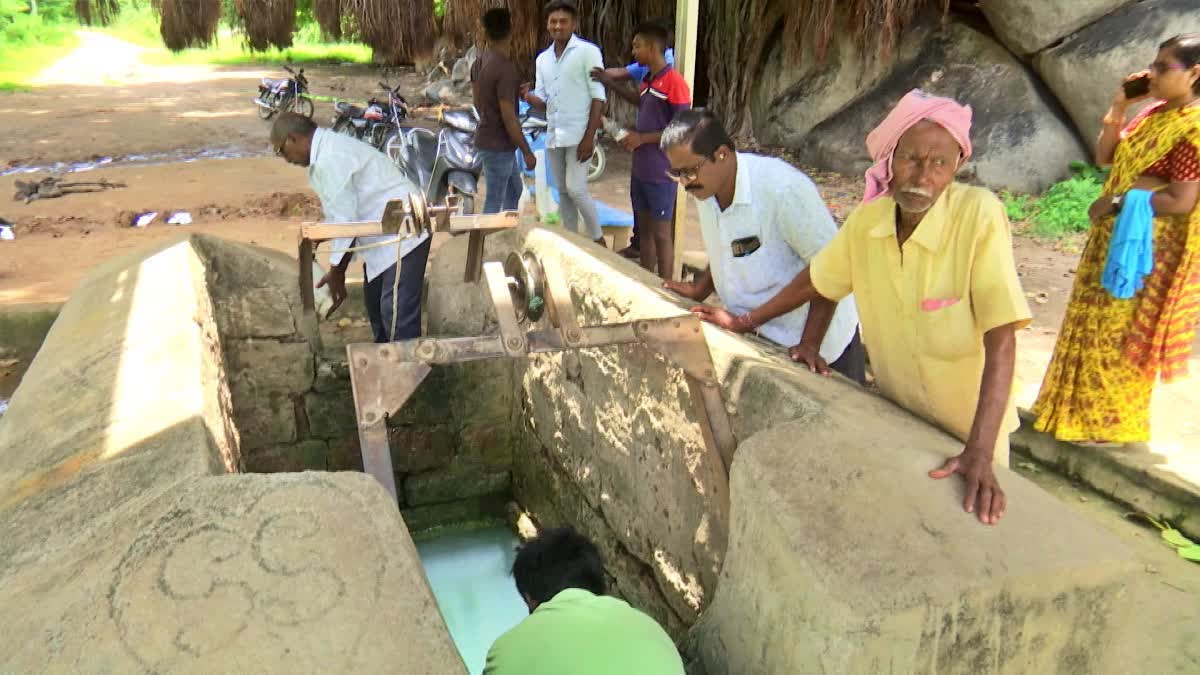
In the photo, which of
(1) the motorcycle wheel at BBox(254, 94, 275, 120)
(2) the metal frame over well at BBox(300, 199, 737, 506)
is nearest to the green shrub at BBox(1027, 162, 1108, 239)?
(2) the metal frame over well at BBox(300, 199, 737, 506)

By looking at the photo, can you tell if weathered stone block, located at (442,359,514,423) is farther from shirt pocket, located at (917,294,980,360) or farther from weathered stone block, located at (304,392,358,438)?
shirt pocket, located at (917,294,980,360)

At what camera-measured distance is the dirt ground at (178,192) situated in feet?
16.8

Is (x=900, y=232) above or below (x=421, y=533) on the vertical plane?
above

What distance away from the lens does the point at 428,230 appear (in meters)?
2.37

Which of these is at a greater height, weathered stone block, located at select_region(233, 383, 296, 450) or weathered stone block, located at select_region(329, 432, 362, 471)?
weathered stone block, located at select_region(233, 383, 296, 450)

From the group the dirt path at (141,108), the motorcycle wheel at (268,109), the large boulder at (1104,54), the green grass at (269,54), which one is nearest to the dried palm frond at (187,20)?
the dirt path at (141,108)

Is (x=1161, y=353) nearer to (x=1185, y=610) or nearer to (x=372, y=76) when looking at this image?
(x=1185, y=610)

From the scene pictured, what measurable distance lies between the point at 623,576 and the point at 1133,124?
8.03 feet

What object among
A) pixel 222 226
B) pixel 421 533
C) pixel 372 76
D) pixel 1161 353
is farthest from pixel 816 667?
pixel 372 76

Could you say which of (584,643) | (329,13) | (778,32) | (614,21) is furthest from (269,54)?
(584,643)

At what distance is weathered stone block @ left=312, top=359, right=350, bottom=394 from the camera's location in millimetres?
3684

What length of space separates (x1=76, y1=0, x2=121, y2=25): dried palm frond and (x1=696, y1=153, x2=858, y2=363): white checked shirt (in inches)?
519

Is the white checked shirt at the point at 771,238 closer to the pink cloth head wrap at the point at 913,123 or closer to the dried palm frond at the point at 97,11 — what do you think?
the pink cloth head wrap at the point at 913,123

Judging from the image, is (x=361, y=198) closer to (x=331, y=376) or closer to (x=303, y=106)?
(x=331, y=376)
